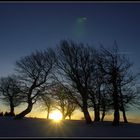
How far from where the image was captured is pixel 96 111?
49062 mm

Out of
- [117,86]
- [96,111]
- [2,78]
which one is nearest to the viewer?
[117,86]

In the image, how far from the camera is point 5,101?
74.4 metres

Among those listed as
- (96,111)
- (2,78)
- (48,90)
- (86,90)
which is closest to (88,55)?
(86,90)

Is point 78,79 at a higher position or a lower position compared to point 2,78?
lower

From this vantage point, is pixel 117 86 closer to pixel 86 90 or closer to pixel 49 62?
pixel 86 90

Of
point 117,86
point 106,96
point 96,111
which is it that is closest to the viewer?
point 117,86

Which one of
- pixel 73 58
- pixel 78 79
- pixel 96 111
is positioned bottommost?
pixel 96 111

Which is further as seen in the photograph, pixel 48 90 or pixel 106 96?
pixel 48 90

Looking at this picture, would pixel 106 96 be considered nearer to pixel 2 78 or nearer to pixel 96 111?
pixel 96 111

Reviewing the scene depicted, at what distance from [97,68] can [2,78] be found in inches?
1484

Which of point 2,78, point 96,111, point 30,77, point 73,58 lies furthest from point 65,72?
point 2,78

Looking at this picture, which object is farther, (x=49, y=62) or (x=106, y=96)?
(x=49, y=62)

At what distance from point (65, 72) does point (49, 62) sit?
4.08 meters

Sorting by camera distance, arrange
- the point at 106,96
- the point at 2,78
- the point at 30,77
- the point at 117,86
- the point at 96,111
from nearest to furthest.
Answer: the point at 117,86, the point at 106,96, the point at 30,77, the point at 96,111, the point at 2,78
